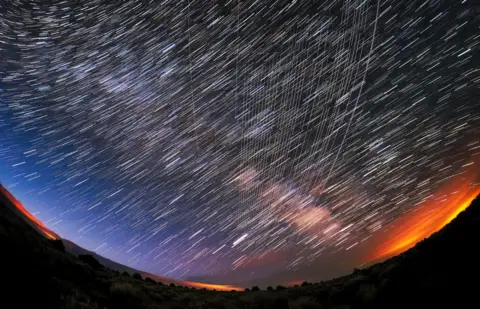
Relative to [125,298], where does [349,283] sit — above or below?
below

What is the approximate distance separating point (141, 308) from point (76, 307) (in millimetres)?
3803

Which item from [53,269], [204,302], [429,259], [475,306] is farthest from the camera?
[204,302]

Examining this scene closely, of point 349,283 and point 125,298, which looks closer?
point 125,298

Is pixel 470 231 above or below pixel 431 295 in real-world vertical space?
above

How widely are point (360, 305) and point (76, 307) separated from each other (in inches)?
319

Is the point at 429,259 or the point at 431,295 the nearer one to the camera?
the point at 431,295

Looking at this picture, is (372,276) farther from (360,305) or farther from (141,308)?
(141,308)

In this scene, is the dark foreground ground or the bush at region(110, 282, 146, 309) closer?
the dark foreground ground

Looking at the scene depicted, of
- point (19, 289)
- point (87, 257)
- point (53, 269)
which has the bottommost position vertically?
point (19, 289)

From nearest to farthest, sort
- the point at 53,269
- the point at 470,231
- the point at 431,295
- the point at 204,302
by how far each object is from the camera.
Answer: the point at 431,295 → the point at 470,231 → the point at 53,269 → the point at 204,302

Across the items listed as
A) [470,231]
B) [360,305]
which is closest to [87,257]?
[360,305]

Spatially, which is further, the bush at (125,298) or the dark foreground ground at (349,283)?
the bush at (125,298)

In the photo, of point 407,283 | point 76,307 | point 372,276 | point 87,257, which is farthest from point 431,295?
point 87,257

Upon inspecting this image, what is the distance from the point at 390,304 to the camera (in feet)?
23.5
